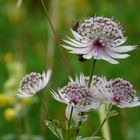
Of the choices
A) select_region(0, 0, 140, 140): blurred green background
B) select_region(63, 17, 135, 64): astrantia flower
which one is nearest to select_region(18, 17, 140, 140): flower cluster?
select_region(63, 17, 135, 64): astrantia flower

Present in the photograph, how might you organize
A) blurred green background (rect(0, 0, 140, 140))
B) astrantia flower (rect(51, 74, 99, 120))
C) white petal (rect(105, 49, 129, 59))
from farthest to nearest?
blurred green background (rect(0, 0, 140, 140)), white petal (rect(105, 49, 129, 59)), astrantia flower (rect(51, 74, 99, 120))

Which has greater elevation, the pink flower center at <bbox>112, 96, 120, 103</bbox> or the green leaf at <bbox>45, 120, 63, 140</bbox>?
the pink flower center at <bbox>112, 96, 120, 103</bbox>

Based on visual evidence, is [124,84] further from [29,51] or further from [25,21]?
[25,21]

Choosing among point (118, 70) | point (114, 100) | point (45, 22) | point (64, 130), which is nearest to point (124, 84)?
point (114, 100)

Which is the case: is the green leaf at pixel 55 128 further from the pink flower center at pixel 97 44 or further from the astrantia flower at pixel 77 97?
the pink flower center at pixel 97 44

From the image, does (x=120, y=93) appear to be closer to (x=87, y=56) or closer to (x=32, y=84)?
(x=87, y=56)

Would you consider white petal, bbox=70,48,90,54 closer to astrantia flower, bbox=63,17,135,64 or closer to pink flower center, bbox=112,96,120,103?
astrantia flower, bbox=63,17,135,64
